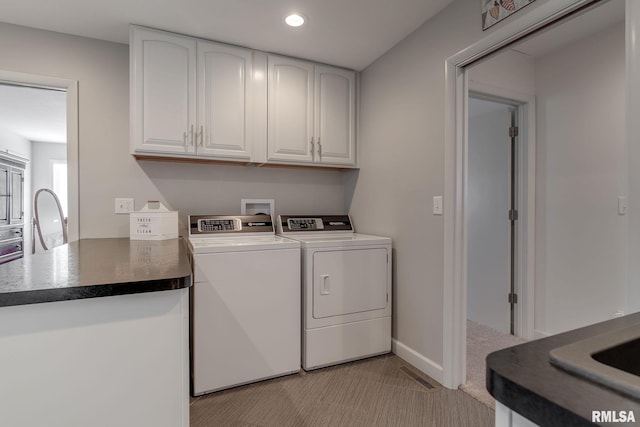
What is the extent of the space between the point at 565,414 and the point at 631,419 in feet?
0.22

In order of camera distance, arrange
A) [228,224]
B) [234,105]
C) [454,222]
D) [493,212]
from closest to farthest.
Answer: [454,222] < [234,105] < [228,224] < [493,212]

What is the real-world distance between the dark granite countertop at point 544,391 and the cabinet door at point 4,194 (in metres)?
6.07

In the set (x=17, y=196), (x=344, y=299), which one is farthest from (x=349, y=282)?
(x=17, y=196)

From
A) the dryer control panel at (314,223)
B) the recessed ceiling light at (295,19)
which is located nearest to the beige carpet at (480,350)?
the dryer control panel at (314,223)

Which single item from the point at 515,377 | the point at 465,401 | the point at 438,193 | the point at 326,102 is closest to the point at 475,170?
the point at 438,193

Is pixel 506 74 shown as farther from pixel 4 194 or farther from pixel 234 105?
pixel 4 194

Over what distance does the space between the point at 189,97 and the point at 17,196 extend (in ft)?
15.2

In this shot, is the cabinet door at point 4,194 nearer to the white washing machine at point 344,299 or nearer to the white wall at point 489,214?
the white washing machine at point 344,299

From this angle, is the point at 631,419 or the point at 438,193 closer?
the point at 631,419

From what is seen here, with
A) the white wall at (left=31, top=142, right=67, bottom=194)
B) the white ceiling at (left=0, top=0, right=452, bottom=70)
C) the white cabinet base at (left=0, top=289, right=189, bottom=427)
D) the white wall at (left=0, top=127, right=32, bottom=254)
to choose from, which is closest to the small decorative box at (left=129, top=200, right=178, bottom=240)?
the white ceiling at (left=0, top=0, right=452, bottom=70)

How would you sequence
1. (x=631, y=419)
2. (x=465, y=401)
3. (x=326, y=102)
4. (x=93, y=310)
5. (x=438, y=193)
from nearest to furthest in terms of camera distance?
1. (x=631, y=419)
2. (x=93, y=310)
3. (x=465, y=401)
4. (x=438, y=193)
5. (x=326, y=102)

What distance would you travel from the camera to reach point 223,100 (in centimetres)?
234

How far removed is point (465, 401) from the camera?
184cm

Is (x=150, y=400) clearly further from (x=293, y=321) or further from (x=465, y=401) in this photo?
(x=465, y=401)
